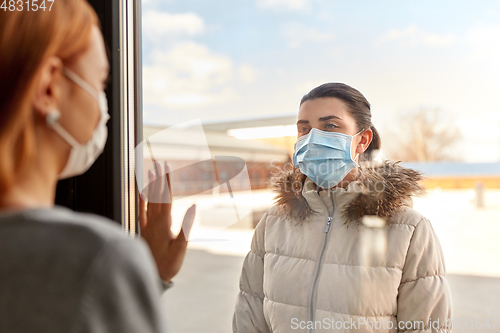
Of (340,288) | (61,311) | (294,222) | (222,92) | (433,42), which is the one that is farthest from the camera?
(222,92)

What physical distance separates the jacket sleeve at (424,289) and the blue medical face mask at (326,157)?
0.27m

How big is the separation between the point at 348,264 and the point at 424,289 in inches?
7.3

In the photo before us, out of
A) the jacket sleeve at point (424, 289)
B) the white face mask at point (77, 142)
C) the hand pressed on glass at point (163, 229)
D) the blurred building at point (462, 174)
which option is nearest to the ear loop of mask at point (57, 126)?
the white face mask at point (77, 142)

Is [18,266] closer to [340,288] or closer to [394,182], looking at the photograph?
[340,288]

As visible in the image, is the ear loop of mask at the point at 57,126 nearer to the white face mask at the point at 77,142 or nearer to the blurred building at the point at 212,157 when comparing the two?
the white face mask at the point at 77,142

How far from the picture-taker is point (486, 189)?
132cm

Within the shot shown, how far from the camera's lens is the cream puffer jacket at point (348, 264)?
2.79ft

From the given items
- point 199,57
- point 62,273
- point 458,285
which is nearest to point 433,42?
point 199,57

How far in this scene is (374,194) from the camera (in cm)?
96

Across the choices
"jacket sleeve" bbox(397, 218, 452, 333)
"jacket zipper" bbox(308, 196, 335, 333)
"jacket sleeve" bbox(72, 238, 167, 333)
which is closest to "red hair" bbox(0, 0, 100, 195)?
"jacket sleeve" bbox(72, 238, 167, 333)

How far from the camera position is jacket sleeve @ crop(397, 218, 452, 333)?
2.71 feet

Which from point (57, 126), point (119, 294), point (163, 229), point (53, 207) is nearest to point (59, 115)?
point (57, 126)

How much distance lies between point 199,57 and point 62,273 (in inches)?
52.4

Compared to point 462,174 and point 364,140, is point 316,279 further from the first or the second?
point 462,174
